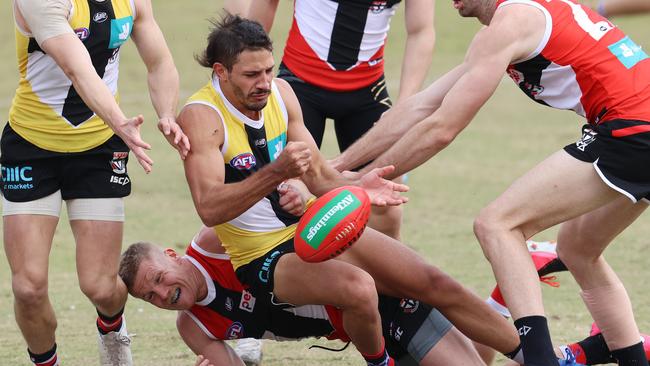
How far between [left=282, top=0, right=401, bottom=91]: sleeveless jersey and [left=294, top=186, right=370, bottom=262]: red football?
7.48 ft

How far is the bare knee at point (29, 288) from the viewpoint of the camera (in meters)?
5.57

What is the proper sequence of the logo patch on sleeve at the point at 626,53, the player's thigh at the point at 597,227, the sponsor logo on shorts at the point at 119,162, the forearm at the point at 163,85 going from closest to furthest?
the logo patch on sleeve at the point at 626,53 < the player's thigh at the point at 597,227 < the forearm at the point at 163,85 < the sponsor logo on shorts at the point at 119,162

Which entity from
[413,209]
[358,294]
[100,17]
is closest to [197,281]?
[358,294]

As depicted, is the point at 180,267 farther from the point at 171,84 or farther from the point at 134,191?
the point at 134,191

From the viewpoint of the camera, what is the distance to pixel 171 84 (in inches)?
233

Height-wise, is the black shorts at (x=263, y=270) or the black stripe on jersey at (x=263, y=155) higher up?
the black stripe on jersey at (x=263, y=155)

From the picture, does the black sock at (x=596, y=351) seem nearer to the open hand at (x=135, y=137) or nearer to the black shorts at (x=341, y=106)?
the black shorts at (x=341, y=106)

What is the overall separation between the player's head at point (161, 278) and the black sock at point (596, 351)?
6.70ft

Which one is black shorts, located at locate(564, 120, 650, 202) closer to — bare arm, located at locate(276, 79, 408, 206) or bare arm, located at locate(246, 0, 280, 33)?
bare arm, located at locate(276, 79, 408, 206)

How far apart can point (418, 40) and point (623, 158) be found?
254 cm

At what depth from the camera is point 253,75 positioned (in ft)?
17.4

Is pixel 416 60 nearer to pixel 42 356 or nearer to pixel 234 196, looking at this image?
pixel 234 196

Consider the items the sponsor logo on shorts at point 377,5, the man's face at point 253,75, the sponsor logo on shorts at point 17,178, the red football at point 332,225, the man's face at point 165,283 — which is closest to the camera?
the red football at point 332,225

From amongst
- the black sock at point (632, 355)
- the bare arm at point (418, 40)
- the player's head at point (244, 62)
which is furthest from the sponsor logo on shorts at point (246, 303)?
the bare arm at point (418, 40)
